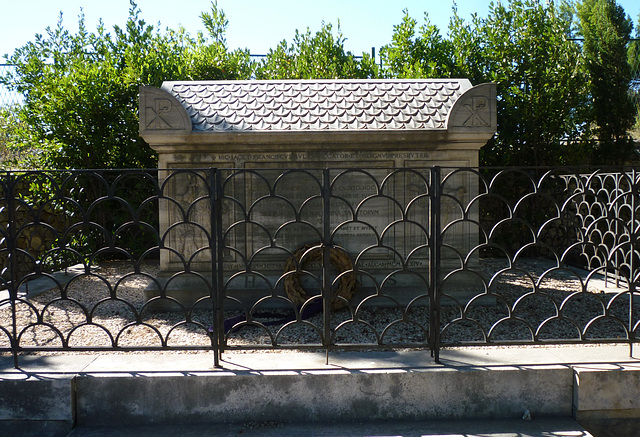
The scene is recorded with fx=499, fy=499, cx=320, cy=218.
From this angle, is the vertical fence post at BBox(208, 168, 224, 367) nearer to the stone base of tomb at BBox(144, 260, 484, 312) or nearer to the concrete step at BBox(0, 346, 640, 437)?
the concrete step at BBox(0, 346, 640, 437)

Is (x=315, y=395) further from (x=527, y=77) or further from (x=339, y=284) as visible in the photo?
(x=527, y=77)

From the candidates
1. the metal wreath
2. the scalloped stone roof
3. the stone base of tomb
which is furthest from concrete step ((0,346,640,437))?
the scalloped stone roof

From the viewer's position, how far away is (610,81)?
7832mm

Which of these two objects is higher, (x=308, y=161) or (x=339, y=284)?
(x=308, y=161)

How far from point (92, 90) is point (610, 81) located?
25.9 feet

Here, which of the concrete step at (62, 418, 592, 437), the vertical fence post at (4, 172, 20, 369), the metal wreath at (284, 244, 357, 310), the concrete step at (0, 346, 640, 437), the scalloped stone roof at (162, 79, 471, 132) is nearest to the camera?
the concrete step at (62, 418, 592, 437)

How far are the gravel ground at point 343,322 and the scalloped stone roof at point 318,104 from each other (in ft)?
5.90

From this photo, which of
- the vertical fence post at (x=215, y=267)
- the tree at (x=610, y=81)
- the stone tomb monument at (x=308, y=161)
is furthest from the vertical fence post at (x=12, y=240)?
the tree at (x=610, y=81)

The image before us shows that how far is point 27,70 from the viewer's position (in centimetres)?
759

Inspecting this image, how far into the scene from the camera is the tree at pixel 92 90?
7270 mm

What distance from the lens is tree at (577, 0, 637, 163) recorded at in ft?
25.7

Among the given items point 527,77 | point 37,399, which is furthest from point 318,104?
point 527,77

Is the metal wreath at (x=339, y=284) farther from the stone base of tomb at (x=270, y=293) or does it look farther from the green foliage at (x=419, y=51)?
the green foliage at (x=419, y=51)

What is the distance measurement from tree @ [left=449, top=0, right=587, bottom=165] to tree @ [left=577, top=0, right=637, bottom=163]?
316 millimetres
